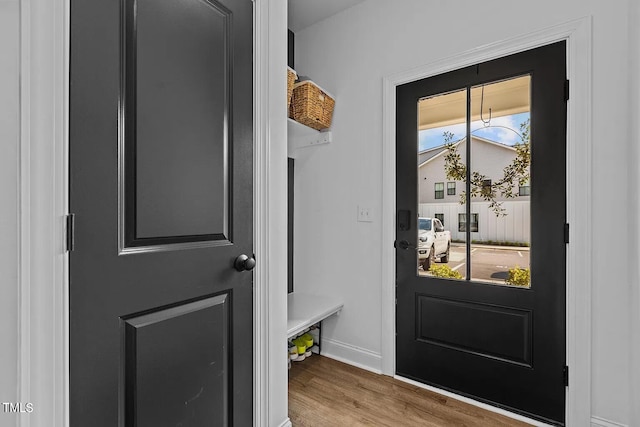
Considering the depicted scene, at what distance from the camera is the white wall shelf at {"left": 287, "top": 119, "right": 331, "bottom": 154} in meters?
2.35

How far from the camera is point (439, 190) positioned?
199 cm

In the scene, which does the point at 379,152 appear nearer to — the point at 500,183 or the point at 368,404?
the point at 500,183

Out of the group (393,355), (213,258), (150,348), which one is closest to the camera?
(150,348)

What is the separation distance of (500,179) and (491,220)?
0.23 m

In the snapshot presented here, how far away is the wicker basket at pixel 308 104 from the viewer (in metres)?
2.10

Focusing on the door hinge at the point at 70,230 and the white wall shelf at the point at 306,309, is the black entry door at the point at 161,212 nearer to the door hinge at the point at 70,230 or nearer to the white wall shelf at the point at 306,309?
the door hinge at the point at 70,230

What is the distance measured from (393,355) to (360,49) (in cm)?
210

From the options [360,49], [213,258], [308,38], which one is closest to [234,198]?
[213,258]

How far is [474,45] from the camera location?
185 centimetres

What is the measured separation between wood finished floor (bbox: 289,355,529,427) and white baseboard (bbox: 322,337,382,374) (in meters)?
0.06
